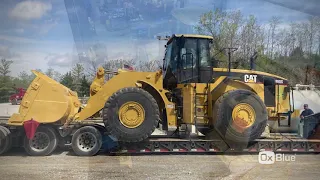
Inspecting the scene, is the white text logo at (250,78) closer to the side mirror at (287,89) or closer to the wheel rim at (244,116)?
the wheel rim at (244,116)

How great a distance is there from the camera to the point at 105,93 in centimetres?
1034

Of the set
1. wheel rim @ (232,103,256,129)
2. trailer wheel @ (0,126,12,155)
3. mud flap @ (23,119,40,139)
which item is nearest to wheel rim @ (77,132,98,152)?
mud flap @ (23,119,40,139)

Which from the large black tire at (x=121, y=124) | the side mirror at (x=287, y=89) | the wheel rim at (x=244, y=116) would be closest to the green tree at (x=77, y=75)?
the large black tire at (x=121, y=124)

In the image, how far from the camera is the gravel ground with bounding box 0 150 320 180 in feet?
24.5

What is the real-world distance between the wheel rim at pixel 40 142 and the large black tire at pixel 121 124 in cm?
167

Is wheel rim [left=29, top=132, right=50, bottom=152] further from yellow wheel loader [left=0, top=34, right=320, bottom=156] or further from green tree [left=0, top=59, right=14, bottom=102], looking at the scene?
green tree [left=0, top=59, right=14, bottom=102]

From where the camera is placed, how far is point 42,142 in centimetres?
993

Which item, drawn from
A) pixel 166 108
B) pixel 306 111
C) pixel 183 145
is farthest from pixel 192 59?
pixel 306 111

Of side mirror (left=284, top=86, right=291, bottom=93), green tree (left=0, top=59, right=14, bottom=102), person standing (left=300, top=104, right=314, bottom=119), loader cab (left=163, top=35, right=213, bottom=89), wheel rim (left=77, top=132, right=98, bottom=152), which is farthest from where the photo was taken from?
person standing (left=300, top=104, right=314, bottom=119)

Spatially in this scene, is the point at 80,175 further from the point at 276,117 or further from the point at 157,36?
the point at 276,117

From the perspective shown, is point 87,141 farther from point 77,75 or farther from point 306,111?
point 306,111

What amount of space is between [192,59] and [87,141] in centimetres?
361

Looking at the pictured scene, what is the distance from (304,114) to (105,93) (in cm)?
592

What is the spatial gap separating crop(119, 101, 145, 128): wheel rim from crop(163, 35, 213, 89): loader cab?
54.1 inches
